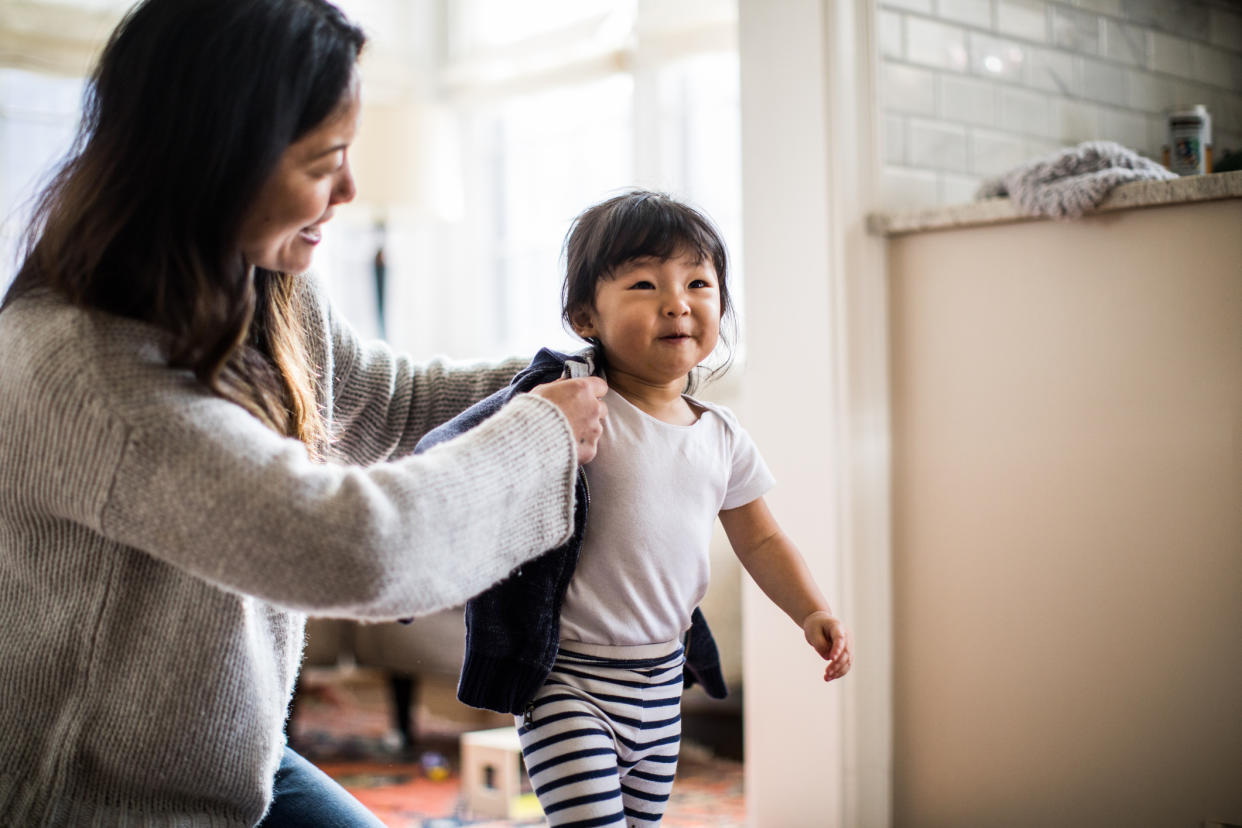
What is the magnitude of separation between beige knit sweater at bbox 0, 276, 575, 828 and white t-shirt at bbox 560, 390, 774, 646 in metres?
0.15

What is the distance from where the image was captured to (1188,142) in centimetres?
208

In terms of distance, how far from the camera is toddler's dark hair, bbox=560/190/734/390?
4.03 ft

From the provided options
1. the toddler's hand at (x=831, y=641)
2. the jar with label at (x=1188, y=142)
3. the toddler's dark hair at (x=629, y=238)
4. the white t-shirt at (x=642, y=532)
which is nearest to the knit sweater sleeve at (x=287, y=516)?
the white t-shirt at (x=642, y=532)

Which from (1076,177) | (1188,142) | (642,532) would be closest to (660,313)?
(642,532)

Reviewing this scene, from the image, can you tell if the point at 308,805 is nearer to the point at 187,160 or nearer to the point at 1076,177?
the point at 187,160

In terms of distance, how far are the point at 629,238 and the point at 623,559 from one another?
0.35m

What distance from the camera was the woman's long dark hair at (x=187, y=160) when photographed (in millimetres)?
954

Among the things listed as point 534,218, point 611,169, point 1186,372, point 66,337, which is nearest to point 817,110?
point 1186,372

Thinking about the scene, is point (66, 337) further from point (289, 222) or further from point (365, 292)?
point (365, 292)

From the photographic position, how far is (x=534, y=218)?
4.21 metres

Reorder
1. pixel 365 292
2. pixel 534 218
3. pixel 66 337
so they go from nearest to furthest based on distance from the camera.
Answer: pixel 66 337 < pixel 534 218 < pixel 365 292

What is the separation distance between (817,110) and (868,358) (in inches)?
18.0

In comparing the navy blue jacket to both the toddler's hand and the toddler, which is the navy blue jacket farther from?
the toddler's hand

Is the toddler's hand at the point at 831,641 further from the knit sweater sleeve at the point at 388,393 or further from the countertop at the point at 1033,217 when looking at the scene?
the countertop at the point at 1033,217
